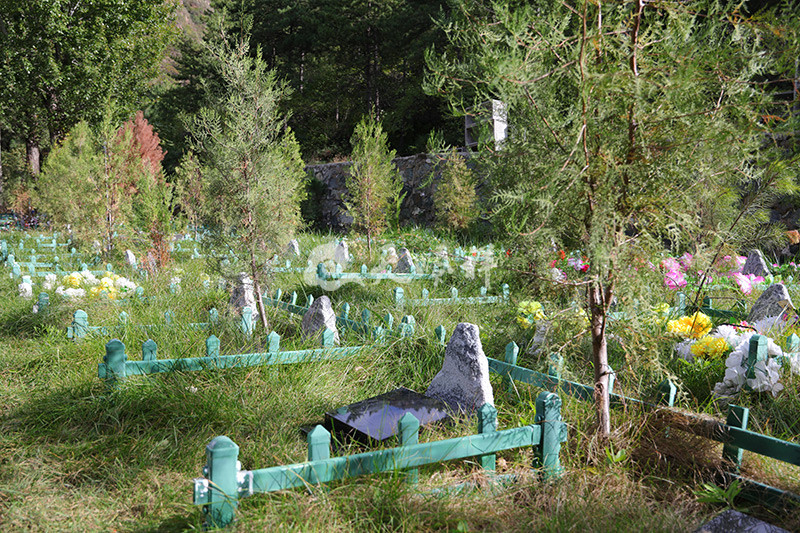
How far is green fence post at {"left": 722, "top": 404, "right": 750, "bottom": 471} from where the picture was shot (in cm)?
238

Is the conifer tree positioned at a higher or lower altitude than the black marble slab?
higher

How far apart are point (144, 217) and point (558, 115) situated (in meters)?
7.10

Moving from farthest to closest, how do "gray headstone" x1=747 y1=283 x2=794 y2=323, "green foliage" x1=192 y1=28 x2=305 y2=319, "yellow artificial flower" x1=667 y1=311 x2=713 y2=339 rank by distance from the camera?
"green foliage" x1=192 y1=28 x2=305 y2=319 < "gray headstone" x1=747 y1=283 x2=794 y2=323 < "yellow artificial flower" x1=667 y1=311 x2=713 y2=339

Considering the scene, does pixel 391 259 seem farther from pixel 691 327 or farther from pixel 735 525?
pixel 735 525

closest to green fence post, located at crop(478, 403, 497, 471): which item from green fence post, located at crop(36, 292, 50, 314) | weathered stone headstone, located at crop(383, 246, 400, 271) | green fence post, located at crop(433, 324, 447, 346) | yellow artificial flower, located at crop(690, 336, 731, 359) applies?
green fence post, located at crop(433, 324, 447, 346)

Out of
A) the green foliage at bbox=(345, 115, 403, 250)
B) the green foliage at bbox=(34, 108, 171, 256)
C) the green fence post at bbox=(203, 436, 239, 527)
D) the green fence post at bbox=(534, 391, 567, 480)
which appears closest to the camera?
the green fence post at bbox=(203, 436, 239, 527)

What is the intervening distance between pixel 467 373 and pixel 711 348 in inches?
62.0

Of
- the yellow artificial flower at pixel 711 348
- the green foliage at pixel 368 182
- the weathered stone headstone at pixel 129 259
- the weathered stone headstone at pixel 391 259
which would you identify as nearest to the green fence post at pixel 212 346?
the yellow artificial flower at pixel 711 348

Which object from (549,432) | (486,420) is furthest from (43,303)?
(549,432)

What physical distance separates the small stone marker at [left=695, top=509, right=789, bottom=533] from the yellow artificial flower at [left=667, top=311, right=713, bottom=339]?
5.14 ft

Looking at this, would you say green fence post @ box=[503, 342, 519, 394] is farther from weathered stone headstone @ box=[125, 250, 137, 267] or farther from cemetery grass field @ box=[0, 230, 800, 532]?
weathered stone headstone @ box=[125, 250, 137, 267]

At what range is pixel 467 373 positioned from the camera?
10.2 feet

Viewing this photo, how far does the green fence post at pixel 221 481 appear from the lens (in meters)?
1.86

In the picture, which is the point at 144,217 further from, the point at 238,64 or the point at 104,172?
the point at 238,64
